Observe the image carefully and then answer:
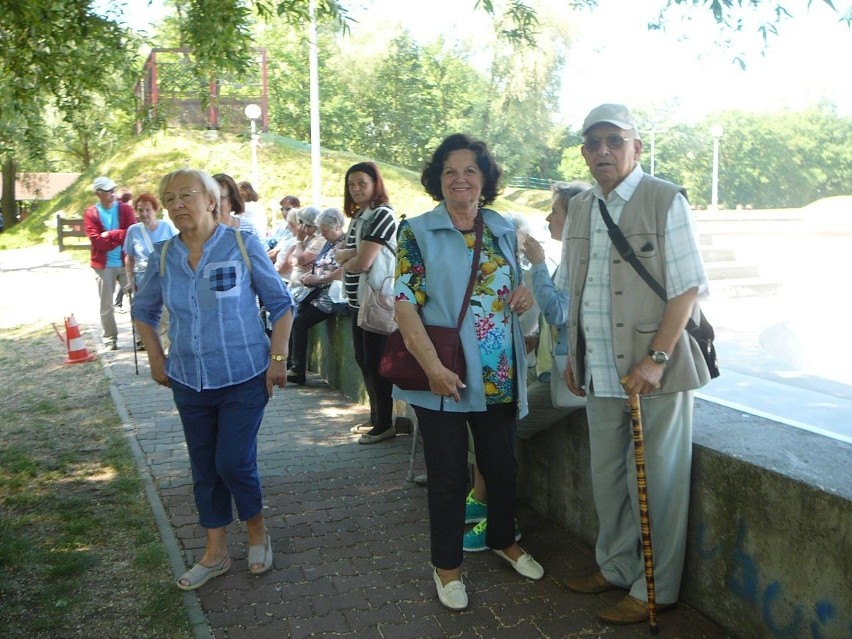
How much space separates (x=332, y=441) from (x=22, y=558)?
270cm

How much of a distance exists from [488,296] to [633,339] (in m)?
0.68

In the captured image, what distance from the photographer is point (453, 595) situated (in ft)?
12.7

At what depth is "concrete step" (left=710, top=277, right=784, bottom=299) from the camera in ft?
41.6

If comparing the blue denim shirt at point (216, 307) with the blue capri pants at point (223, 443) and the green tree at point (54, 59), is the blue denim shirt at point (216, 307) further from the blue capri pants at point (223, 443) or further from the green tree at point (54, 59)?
the green tree at point (54, 59)

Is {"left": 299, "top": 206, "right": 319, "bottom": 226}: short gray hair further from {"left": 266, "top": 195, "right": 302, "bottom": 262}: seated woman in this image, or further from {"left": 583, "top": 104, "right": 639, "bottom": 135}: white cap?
{"left": 583, "top": 104, "right": 639, "bottom": 135}: white cap

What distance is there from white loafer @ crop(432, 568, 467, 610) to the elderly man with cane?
2.10 feet

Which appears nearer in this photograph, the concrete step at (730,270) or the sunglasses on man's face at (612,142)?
the sunglasses on man's face at (612,142)

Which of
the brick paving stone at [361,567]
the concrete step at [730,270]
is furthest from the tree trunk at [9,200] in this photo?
the brick paving stone at [361,567]

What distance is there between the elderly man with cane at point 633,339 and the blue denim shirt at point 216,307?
150 cm

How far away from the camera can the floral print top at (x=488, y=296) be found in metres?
3.74

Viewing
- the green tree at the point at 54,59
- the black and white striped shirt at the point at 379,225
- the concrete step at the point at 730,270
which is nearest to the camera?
the green tree at the point at 54,59

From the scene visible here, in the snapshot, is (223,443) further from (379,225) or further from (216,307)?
(379,225)

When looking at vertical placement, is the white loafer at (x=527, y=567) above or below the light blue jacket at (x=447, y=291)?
below

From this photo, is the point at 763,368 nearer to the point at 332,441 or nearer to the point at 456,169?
the point at 332,441
